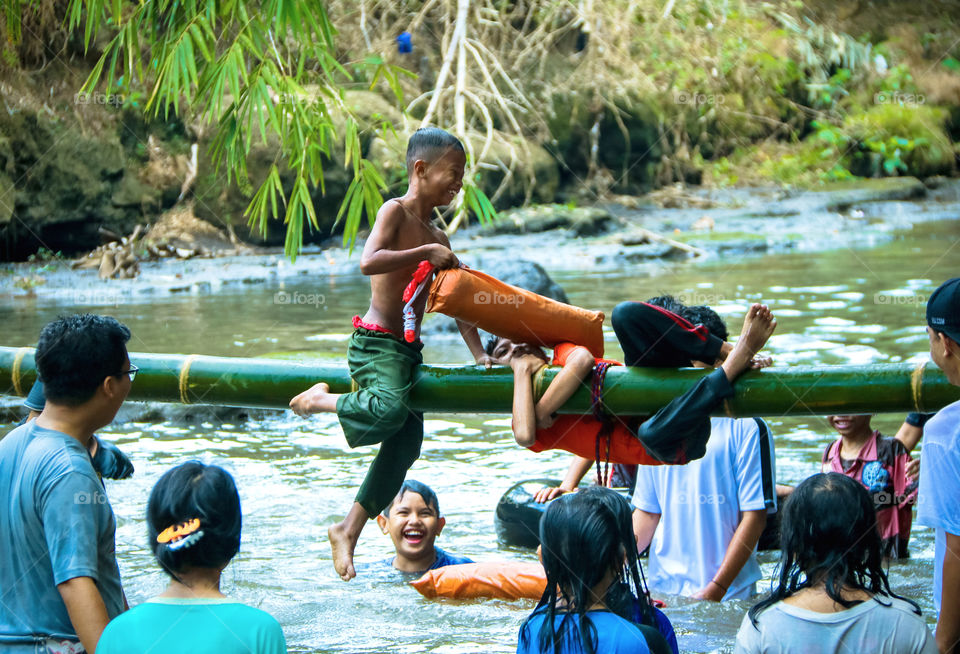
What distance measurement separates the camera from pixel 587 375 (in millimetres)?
3111

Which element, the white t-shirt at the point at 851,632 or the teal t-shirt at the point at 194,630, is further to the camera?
the white t-shirt at the point at 851,632

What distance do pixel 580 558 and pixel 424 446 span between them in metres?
5.26

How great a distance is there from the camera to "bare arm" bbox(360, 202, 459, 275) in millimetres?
3174

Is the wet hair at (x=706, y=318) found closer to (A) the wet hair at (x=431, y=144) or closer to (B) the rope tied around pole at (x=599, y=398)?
(B) the rope tied around pole at (x=599, y=398)

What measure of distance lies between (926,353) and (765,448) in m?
6.09

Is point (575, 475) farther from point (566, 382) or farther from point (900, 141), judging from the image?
point (900, 141)

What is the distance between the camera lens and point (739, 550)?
3.62 meters

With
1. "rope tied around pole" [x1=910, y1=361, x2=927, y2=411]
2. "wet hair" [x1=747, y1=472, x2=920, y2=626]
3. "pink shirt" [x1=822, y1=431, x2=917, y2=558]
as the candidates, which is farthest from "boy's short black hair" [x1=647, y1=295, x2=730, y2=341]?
"pink shirt" [x1=822, y1=431, x2=917, y2=558]

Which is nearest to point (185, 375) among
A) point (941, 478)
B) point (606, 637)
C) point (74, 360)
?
point (74, 360)

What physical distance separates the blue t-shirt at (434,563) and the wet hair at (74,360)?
2.62m

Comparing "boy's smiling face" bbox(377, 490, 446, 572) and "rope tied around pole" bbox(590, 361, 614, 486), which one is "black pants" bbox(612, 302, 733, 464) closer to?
"rope tied around pole" bbox(590, 361, 614, 486)

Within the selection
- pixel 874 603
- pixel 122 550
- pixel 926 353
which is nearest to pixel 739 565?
pixel 874 603

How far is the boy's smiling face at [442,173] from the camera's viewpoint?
3.32 meters

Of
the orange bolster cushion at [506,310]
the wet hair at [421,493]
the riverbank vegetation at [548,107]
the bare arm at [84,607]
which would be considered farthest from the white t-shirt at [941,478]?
the riverbank vegetation at [548,107]
